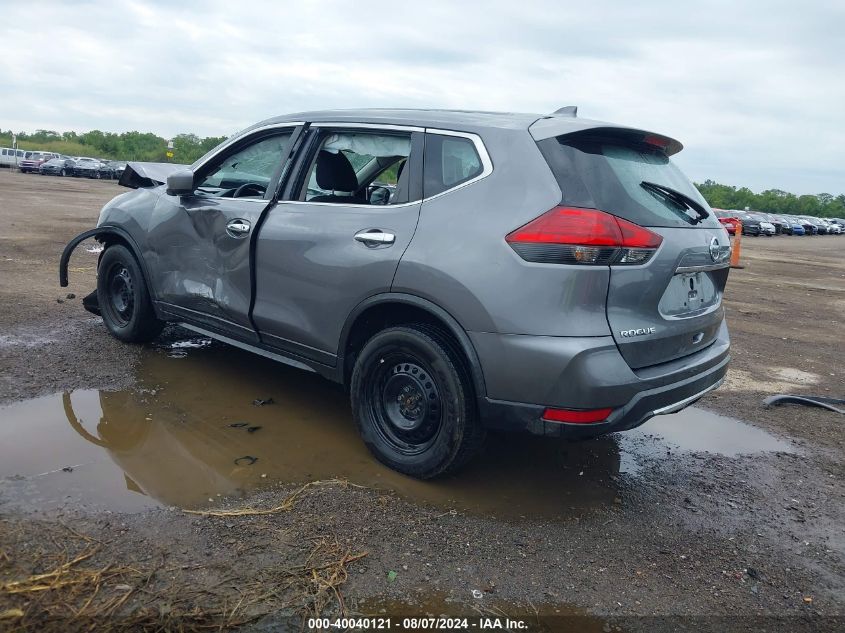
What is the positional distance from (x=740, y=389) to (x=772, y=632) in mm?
3612

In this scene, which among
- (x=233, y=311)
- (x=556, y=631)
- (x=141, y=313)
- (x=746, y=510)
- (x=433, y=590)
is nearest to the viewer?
(x=556, y=631)

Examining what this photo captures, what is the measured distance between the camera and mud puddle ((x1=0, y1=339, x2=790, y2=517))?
11.5 feet

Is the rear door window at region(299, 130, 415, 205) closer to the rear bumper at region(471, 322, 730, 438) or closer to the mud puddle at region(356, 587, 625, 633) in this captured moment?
the rear bumper at region(471, 322, 730, 438)

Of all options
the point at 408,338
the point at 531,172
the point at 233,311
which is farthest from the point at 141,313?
the point at 531,172

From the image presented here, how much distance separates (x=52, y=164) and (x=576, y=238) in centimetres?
5302

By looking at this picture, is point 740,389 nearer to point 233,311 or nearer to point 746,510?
point 746,510

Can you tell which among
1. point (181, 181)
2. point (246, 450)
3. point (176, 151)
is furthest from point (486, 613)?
point (176, 151)

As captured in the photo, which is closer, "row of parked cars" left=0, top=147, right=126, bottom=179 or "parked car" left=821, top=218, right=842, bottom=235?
"row of parked cars" left=0, top=147, right=126, bottom=179

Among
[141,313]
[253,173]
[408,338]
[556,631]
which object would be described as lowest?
[556,631]

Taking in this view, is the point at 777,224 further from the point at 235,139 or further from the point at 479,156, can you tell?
the point at 479,156

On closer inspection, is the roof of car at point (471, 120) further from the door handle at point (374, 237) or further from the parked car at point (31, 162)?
the parked car at point (31, 162)

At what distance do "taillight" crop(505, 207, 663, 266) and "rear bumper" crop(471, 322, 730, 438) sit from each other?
0.37 meters

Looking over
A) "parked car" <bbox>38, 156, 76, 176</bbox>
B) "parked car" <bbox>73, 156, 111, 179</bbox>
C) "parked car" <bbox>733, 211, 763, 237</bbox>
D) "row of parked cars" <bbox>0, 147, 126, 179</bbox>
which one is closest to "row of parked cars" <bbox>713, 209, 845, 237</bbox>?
"parked car" <bbox>733, 211, 763, 237</bbox>

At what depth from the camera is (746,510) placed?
12.5 feet
